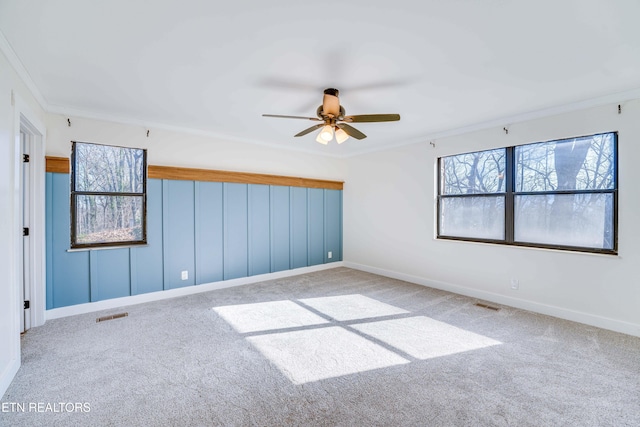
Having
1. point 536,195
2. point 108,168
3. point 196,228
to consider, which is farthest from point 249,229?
point 536,195

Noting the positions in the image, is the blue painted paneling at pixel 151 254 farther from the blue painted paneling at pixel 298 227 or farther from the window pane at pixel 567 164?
the window pane at pixel 567 164

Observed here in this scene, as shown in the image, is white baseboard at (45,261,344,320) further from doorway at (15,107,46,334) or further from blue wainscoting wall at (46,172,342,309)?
doorway at (15,107,46,334)

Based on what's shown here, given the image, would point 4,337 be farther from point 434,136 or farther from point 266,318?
point 434,136

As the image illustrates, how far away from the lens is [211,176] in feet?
13.9

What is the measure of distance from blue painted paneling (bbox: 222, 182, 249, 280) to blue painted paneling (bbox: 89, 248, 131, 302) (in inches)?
51.5

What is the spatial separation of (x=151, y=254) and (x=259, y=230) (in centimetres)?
162

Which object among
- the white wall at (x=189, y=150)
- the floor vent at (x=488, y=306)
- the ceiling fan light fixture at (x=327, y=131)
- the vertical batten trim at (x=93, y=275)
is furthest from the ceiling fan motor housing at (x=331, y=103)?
the vertical batten trim at (x=93, y=275)

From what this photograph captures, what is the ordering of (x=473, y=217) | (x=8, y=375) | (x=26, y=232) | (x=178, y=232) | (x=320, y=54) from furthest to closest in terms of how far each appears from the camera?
(x=473, y=217) → (x=178, y=232) → (x=26, y=232) → (x=320, y=54) → (x=8, y=375)

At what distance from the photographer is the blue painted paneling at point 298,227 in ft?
17.2

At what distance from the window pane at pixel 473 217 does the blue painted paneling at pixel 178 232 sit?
Result: 3845mm

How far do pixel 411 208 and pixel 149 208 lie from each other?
396cm

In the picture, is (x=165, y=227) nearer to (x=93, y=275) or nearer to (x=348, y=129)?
(x=93, y=275)

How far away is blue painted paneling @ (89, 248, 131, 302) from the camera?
3420 mm

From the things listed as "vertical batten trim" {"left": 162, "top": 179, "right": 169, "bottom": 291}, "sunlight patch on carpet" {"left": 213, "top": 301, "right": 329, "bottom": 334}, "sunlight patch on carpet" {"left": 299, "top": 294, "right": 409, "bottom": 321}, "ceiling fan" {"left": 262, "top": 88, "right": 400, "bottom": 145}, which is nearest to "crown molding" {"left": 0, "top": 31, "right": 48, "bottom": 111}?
"vertical batten trim" {"left": 162, "top": 179, "right": 169, "bottom": 291}
